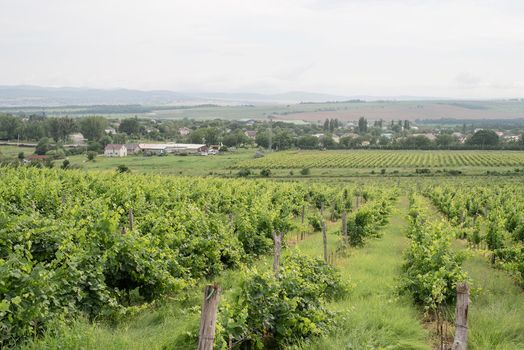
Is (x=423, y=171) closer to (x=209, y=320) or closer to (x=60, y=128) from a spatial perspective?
(x=209, y=320)

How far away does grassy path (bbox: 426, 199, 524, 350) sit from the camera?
773cm

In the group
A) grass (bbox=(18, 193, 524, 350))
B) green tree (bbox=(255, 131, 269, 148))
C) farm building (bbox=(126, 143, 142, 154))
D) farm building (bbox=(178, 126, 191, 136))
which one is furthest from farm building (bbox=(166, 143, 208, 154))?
grass (bbox=(18, 193, 524, 350))

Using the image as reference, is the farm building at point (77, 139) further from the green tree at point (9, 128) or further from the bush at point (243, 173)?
the bush at point (243, 173)

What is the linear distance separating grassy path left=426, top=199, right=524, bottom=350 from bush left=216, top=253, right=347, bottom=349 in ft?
8.05

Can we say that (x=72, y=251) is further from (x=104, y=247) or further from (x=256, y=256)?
(x=256, y=256)

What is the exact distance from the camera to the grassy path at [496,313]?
7.73m

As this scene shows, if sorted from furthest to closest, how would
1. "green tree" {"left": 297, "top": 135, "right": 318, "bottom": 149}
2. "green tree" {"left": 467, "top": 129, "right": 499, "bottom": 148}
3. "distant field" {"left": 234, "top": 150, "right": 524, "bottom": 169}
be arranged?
"green tree" {"left": 297, "top": 135, "right": 318, "bottom": 149} < "green tree" {"left": 467, "top": 129, "right": 499, "bottom": 148} < "distant field" {"left": 234, "top": 150, "right": 524, "bottom": 169}

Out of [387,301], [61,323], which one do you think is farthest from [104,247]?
[387,301]

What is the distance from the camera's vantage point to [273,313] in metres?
7.29

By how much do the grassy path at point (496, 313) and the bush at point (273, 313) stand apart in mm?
2454

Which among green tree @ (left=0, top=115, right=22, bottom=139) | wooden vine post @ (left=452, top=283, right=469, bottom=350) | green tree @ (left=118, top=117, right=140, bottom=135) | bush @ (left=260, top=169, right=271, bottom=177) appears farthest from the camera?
green tree @ (left=118, top=117, right=140, bottom=135)

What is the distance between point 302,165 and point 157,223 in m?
70.2

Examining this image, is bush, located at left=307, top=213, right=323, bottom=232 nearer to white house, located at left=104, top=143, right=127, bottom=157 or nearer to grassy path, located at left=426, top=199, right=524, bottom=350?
grassy path, located at left=426, top=199, right=524, bottom=350

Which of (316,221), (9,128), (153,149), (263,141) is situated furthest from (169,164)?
(316,221)
